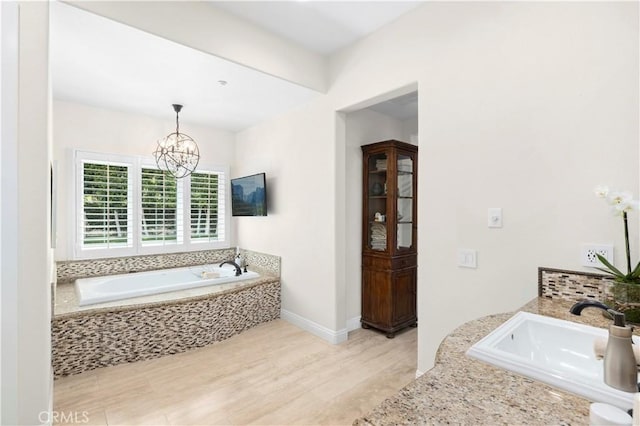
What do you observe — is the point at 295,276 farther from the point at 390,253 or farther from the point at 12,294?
the point at 12,294

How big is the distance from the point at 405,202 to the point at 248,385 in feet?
8.06

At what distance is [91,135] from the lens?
3.78 metres

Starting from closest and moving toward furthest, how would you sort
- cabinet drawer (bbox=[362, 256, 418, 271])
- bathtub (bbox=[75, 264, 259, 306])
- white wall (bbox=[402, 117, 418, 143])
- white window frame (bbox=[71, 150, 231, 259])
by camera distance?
bathtub (bbox=[75, 264, 259, 306]), cabinet drawer (bbox=[362, 256, 418, 271]), white window frame (bbox=[71, 150, 231, 259]), white wall (bbox=[402, 117, 418, 143])

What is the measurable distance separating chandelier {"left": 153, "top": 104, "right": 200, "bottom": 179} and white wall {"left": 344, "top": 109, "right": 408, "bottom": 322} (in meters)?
2.13

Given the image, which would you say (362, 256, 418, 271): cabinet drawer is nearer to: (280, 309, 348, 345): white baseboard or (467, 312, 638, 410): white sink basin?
(280, 309, 348, 345): white baseboard

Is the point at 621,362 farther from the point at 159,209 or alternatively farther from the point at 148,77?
the point at 159,209

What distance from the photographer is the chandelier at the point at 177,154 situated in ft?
13.3

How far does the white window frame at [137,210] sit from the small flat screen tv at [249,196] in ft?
1.09

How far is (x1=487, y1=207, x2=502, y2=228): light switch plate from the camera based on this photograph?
6.50ft

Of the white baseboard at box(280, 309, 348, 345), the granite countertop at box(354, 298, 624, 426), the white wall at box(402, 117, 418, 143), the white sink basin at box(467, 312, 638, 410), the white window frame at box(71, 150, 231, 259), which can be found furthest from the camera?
the white wall at box(402, 117, 418, 143)

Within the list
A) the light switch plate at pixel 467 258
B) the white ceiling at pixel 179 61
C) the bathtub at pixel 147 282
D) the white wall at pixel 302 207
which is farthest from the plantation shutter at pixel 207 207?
the light switch plate at pixel 467 258

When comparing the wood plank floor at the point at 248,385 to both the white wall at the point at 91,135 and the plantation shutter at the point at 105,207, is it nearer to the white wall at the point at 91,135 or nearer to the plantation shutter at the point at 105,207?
the plantation shutter at the point at 105,207

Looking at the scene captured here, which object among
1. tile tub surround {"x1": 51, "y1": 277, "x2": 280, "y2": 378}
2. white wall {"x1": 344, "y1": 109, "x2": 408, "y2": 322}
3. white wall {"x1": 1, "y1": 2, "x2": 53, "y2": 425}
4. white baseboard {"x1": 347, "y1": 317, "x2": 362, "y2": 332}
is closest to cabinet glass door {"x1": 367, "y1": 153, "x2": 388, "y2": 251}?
white wall {"x1": 344, "y1": 109, "x2": 408, "y2": 322}

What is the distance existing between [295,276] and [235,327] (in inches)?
34.0
